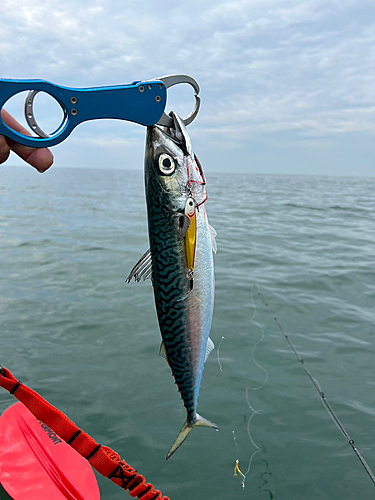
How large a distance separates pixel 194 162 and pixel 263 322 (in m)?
5.38

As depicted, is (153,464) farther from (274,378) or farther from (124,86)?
(124,86)

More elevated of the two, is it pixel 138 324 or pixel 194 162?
pixel 194 162

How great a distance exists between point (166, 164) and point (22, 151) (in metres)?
0.64

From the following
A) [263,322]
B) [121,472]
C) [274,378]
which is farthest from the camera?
[263,322]

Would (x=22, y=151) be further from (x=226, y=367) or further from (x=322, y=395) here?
(x=226, y=367)

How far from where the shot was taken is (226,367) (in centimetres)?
543

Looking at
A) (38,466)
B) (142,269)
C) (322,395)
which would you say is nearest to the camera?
(142,269)

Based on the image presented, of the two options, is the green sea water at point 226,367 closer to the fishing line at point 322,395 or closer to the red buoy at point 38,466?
the fishing line at point 322,395

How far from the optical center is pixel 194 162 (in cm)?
175

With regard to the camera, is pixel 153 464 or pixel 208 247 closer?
pixel 208 247

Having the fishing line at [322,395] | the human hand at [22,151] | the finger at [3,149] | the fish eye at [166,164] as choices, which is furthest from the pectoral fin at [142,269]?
the fishing line at [322,395]

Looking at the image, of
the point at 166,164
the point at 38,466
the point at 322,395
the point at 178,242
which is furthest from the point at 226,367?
the point at 166,164

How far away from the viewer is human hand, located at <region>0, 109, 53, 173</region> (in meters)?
1.58

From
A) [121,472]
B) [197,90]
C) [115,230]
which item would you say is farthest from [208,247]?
[115,230]
